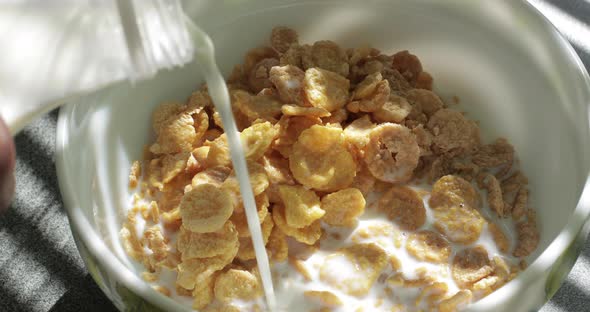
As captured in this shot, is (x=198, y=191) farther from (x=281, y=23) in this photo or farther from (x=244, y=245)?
(x=281, y=23)

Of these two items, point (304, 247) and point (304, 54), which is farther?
point (304, 54)

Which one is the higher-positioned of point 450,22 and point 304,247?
point 450,22

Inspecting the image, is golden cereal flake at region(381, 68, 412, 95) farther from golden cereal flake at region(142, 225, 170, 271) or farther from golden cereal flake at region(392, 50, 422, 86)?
golden cereal flake at region(142, 225, 170, 271)

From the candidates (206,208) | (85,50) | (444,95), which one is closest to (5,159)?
(85,50)

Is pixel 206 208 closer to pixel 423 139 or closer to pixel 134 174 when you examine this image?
pixel 134 174

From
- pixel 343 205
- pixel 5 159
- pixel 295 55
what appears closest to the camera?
pixel 5 159

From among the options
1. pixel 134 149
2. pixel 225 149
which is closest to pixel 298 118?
pixel 225 149
